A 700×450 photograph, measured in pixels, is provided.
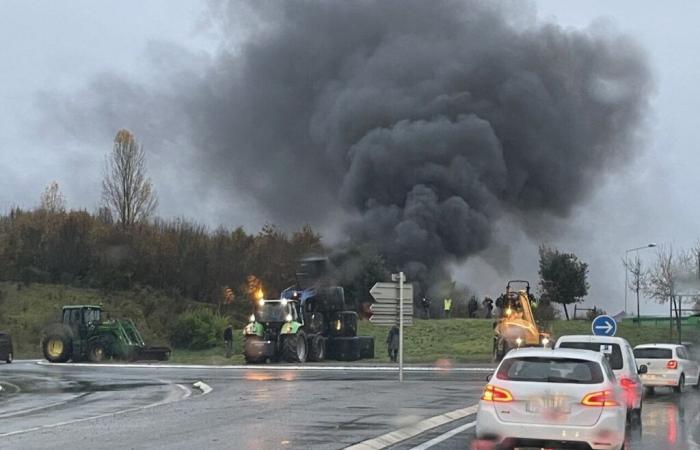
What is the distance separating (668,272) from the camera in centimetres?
6284

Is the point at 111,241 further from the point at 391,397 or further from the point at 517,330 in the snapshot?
the point at 391,397

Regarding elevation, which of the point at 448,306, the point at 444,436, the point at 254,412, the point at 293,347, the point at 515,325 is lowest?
the point at 444,436

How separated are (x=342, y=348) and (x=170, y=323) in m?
18.8

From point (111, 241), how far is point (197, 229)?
281 inches

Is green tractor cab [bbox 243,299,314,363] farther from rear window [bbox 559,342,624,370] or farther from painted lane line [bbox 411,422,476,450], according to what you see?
painted lane line [bbox 411,422,476,450]

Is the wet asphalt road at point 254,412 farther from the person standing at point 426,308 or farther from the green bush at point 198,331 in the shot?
the person standing at point 426,308

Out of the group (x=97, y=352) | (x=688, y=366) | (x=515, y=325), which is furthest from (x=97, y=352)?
(x=688, y=366)

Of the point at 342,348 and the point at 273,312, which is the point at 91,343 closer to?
the point at 273,312

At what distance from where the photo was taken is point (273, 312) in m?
34.4

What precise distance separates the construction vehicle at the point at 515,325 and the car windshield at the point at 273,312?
8.13m

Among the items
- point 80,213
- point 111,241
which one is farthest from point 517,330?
point 80,213

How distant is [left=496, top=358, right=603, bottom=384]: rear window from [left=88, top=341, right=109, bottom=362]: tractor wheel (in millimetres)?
30241

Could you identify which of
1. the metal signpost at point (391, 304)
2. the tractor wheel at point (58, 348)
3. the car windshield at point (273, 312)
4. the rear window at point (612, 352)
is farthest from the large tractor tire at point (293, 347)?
the rear window at point (612, 352)

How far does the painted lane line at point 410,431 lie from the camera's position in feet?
36.4
